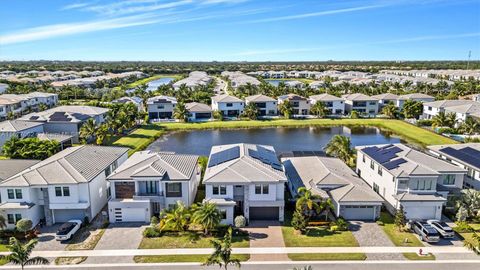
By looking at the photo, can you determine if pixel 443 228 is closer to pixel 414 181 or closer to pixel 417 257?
pixel 414 181

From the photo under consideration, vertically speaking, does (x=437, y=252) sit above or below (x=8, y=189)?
below

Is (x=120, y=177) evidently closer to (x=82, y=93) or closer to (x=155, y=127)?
(x=155, y=127)

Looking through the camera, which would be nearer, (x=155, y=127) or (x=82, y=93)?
(x=155, y=127)

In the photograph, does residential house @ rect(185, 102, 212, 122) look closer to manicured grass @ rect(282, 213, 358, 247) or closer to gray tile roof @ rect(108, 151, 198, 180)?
gray tile roof @ rect(108, 151, 198, 180)

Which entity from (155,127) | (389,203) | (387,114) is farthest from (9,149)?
(387,114)

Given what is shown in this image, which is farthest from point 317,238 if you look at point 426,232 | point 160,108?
point 160,108

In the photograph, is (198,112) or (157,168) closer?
(157,168)

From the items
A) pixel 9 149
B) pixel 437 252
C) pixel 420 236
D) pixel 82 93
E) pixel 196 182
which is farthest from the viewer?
pixel 82 93
